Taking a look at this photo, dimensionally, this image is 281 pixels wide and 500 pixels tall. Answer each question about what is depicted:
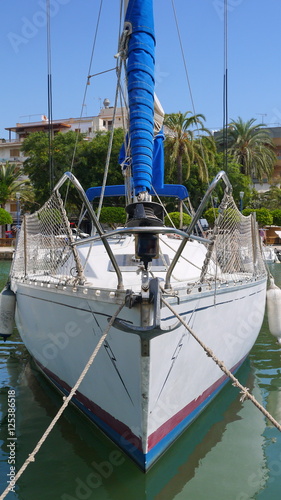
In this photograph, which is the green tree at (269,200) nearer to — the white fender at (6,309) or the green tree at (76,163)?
the green tree at (76,163)

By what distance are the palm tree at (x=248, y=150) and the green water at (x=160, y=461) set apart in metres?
42.8

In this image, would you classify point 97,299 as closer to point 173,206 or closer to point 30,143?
point 173,206

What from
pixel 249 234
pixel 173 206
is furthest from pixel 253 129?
pixel 249 234

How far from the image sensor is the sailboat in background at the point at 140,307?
4.88 metres

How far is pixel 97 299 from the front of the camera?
5145 mm

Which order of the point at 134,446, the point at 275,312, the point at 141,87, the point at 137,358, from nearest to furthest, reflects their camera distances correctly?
1. the point at 137,358
2. the point at 134,446
3. the point at 141,87
4. the point at 275,312

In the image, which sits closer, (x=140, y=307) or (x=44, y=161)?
(x=140, y=307)

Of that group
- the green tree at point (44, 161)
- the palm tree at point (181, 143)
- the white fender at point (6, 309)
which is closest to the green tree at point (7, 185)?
the green tree at point (44, 161)

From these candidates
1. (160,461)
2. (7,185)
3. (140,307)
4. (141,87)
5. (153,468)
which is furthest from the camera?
(7,185)

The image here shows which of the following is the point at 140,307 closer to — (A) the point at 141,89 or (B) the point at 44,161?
(A) the point at 141,89

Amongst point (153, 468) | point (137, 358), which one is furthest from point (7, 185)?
point (137, 358)

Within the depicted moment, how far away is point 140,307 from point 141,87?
8.37ft

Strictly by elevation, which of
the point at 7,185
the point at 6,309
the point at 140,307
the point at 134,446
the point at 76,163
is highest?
the point at 76,163

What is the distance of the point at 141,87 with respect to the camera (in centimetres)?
585
